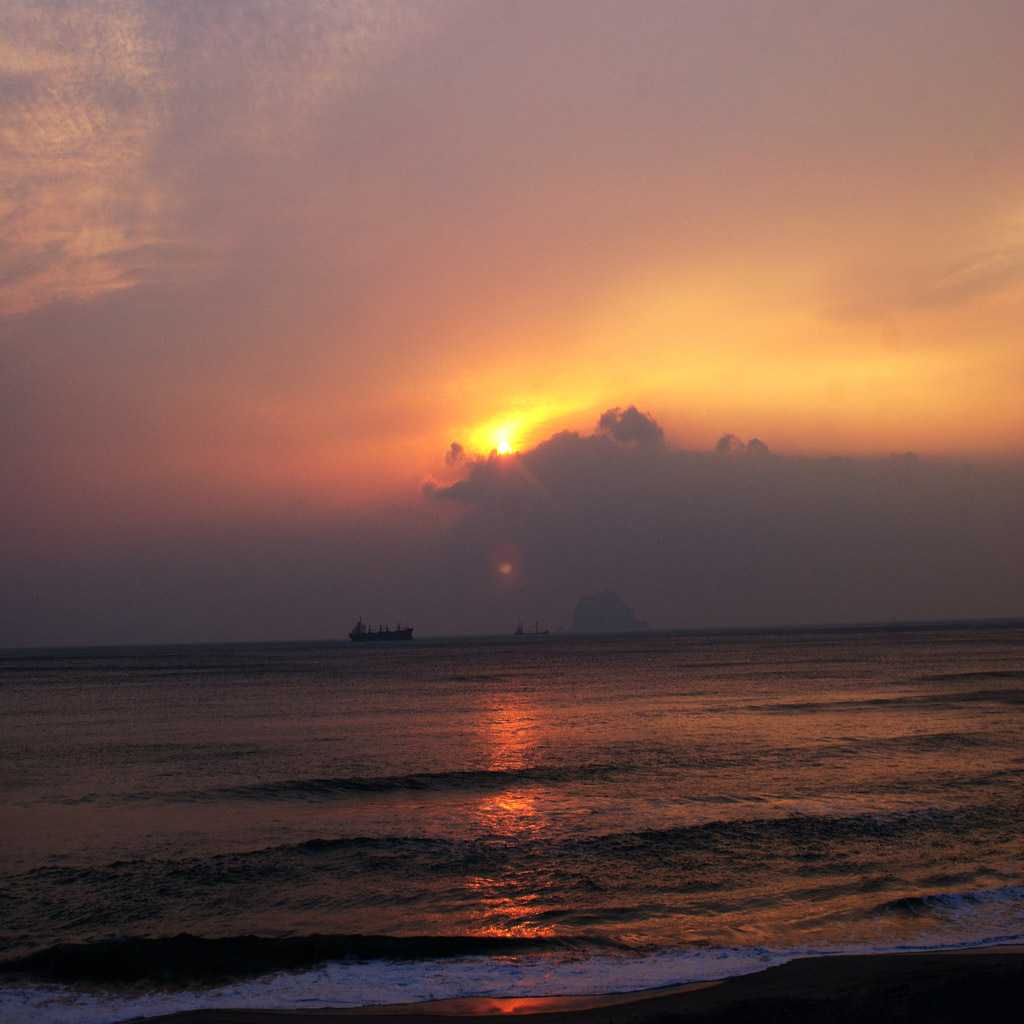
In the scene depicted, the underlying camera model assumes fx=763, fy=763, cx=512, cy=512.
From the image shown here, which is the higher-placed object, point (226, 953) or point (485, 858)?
point (226, 953)

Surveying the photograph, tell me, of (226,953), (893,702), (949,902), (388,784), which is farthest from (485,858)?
(893,702)

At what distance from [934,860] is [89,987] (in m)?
17.8

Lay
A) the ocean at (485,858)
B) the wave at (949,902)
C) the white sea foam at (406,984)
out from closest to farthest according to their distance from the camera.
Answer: the white sea foam at (406,984), the ocean at (485,858), the wave at (949,902)

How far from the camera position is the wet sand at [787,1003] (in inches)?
414

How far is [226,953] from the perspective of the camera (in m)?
13.9

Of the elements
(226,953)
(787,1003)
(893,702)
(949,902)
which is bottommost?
(893,702)

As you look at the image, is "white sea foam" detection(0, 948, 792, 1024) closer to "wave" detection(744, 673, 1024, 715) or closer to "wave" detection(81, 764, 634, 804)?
"wave" detection(81, 764, 634, 804)

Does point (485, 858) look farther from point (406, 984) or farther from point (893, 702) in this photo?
point (893, 702)

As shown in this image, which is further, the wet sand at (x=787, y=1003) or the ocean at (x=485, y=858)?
the ocean at (x=485, y=858)

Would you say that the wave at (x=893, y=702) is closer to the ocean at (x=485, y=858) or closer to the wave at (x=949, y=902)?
the ocean at (x=485, y=858)

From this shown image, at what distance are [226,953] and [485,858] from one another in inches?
273

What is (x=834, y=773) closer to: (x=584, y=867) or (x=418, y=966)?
(x=584, y=867)

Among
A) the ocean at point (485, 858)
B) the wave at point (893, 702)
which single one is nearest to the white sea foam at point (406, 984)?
the ocean at point (485, 858)

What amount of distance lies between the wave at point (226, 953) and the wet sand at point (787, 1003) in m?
1.94
